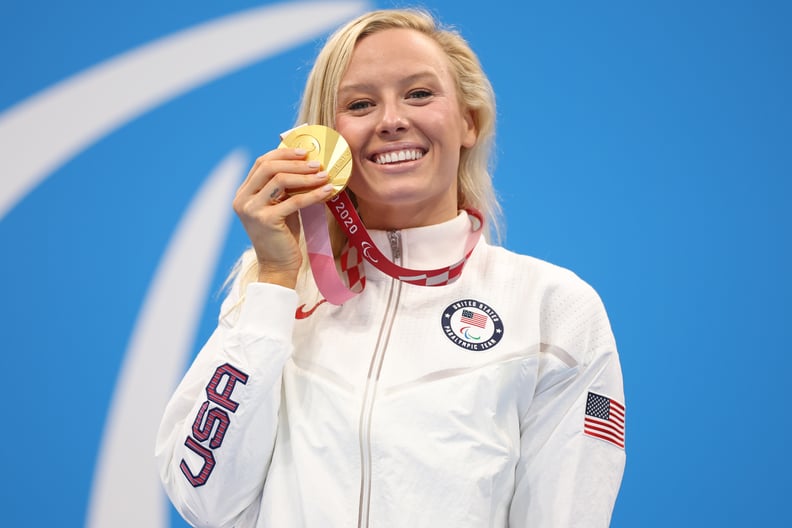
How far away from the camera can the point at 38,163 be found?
248 cm

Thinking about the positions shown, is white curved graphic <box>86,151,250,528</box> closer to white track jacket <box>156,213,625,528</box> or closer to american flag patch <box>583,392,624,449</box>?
white track jacket <box>156,213,625,528</box>

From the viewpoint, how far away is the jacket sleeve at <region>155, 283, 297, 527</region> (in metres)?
1.21

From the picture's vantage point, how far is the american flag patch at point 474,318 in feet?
4.31

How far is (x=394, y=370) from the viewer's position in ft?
4.17

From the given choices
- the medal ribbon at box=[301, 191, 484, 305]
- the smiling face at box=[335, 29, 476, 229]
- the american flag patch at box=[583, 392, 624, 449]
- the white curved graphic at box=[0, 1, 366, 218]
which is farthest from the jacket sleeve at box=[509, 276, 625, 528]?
the white curved graphic at box=[0, 1, 366, 218]

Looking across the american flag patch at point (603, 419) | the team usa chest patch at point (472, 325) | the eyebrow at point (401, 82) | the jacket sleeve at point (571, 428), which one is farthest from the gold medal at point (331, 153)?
the american flag patch at point (603, 419)

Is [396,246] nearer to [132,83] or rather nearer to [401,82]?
[401,82]

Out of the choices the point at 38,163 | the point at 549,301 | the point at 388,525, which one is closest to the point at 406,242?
the point at 549,301

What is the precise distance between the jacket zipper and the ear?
1.15ft

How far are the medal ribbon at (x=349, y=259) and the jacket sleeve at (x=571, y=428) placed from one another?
0.63 ft

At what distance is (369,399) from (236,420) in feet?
0.68

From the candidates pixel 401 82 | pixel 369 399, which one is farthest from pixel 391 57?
pixel 369 399

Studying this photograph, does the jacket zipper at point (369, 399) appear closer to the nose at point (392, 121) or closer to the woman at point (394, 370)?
the woman at point (394, 370)

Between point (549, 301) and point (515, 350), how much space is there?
0.12 metres
